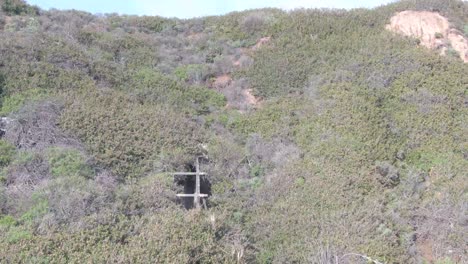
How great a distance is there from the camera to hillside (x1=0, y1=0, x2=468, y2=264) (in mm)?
16438

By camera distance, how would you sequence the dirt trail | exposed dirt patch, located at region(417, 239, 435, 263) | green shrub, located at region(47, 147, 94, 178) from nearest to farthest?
1. exposed dirt patch, located at region(417, 239, 435, 263)
2. green shrub, located at region(47, 147, 94, 178)
3. the dirt trail

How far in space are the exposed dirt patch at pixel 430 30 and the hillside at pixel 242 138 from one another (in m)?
0.13

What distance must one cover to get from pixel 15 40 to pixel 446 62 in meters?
20.6

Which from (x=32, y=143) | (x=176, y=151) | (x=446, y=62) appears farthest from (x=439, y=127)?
(x=32, y=143)

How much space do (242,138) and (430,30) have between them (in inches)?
501

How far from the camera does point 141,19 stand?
37.2 m

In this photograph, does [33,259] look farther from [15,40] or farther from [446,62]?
[446,62]

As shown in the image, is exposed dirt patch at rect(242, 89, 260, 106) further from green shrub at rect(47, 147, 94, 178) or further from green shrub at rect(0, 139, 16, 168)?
green shrub at rect(0, 139, 16, 168)

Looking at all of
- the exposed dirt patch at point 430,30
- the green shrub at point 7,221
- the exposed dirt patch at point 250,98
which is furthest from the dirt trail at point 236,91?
the green shrub at point 7,221

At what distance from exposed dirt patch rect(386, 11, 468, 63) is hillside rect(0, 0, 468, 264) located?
13 centimetres

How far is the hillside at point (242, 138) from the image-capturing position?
16.4 meters

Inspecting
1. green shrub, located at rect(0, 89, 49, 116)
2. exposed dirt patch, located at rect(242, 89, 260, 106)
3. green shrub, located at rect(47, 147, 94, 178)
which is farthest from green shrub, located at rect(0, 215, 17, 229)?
exposed dirt patch, located at rect(242, 89, 260, 106)

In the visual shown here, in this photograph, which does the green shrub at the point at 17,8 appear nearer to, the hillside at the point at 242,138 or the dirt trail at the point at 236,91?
the hillside at the point at 242,138

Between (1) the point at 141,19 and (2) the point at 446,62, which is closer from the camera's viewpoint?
(2) the point at 446,62
